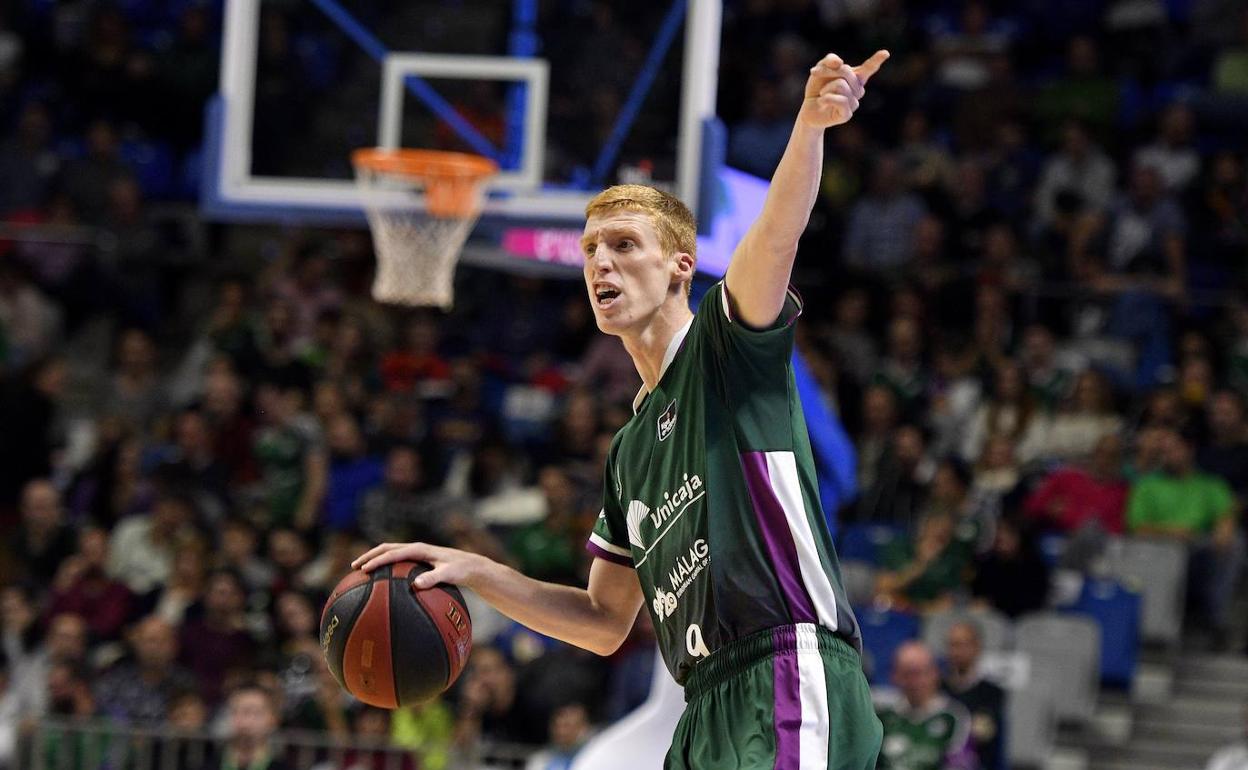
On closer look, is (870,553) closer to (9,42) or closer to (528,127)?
(528,127)

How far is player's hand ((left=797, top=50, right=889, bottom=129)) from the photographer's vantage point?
3480 millimetres

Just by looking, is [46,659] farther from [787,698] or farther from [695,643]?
[787,698]

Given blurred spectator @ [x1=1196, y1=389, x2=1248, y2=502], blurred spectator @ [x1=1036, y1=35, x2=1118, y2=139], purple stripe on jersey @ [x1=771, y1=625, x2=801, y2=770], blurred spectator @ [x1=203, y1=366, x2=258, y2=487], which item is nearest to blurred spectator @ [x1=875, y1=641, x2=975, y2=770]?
blurred spectator @ [x1=1196, y1=389, x2=1248, y2=502]

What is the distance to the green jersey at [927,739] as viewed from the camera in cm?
919

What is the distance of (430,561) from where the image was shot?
4.15 m

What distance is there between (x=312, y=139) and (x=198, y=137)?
7013 mm

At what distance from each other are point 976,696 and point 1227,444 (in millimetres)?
3172

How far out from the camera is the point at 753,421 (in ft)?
12.7

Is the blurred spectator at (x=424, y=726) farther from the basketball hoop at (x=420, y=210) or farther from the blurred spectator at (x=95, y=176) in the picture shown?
the blurred spectator at (x=95, y=176)

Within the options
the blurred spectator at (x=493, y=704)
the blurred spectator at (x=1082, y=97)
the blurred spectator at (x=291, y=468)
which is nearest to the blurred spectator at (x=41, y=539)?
the blurred spectator at (x=291, y=468)

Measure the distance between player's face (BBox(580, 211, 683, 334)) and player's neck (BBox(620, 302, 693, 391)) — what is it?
3 centimetres

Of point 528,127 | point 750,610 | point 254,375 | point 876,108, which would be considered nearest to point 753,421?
point 750,610

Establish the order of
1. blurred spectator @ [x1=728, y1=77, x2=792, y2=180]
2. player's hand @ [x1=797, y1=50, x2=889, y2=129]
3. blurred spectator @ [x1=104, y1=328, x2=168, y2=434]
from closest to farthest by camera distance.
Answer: player's hand @ [x1=797, y1=50, x2=889, y2=129] < blurred spectator @ [x1=728, y1=77, x2=792, y2=180] < blurred spectator @ [x1=104, y1=328, x2=168, y2=434]

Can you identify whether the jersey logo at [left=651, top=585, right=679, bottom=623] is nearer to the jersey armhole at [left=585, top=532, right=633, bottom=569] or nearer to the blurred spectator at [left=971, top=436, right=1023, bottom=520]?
the jersey armhole at [left=585, top=532, right=633, bottom=569]
